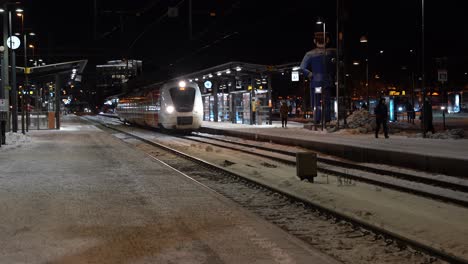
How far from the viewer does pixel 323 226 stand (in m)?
8.68

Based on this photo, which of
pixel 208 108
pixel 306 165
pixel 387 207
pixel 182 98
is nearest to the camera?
pixel 387 207

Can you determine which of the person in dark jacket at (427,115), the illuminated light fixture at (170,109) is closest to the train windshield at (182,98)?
the illuminated light fixture at (170,109)

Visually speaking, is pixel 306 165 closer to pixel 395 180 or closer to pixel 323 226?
pixel 395 180

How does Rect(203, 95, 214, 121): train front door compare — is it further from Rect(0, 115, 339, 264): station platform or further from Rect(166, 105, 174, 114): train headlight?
Rect(0, 115, 339, 264): station platform

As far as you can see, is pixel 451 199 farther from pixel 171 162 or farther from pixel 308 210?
pixel 171 162

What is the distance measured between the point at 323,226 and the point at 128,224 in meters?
2.85

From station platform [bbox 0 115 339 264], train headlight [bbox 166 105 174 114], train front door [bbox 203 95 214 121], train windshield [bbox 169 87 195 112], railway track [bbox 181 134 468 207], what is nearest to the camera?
station platform [bbox 0 115 339 264]

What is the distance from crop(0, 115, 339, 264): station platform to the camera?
6.79 meters

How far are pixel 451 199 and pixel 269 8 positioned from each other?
1655cm

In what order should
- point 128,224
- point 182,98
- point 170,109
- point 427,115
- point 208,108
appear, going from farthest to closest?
point 208,108 < point 182,98 < point 170,109 < point 427,115 < point 128,224

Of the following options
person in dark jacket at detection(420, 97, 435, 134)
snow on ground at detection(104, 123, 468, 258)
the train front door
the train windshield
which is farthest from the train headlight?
snow on ground at detection(104, 123, 468, 258)

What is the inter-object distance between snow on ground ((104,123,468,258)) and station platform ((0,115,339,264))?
5.00 feet

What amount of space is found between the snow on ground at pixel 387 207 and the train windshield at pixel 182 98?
685 inches

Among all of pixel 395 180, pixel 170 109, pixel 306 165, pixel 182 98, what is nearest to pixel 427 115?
pixel 395 180
